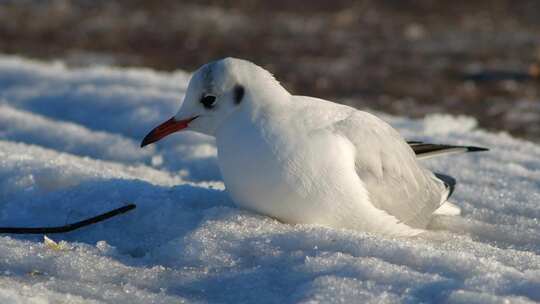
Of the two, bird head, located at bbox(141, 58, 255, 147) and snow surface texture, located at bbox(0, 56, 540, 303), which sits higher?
bird head, located at bbox(141, 58, 255, 147)

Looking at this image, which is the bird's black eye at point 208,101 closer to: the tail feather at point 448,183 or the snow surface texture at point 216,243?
the snow surface texture at point 216,243

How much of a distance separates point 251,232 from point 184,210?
0.44m

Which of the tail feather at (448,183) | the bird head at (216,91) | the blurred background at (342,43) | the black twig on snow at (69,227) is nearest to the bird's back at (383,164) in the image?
the tail feather at (448,183)

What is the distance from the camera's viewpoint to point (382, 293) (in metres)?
3.37

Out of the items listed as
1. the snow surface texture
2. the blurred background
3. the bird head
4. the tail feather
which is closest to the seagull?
the bird head

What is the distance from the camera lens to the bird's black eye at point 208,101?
4.09 meters

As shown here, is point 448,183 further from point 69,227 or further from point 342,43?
point 342,43

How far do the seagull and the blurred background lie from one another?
388cm

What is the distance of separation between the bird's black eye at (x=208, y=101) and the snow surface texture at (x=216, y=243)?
0.44 metres

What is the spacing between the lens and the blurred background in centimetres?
922

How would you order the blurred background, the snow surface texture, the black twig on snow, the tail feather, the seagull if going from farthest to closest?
the blurred background < the tail feather < the black twig on snow < the seagull < the snow surface texture

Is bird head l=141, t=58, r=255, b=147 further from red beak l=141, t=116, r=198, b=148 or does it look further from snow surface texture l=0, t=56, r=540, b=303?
snow surface texture l=0, t=56, r=540, b=303

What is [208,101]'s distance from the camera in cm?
410

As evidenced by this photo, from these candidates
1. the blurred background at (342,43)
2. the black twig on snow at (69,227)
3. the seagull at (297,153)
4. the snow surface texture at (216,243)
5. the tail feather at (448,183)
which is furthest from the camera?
the blurred background at (342,43)
